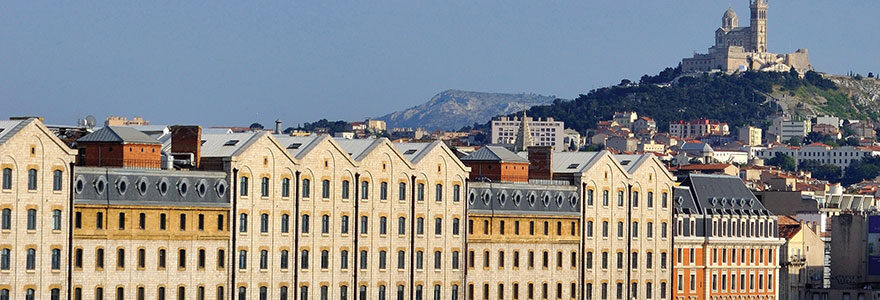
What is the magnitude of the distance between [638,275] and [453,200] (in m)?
17.6

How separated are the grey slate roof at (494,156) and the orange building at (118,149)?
26.7 m

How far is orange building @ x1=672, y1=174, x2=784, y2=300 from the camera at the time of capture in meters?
154

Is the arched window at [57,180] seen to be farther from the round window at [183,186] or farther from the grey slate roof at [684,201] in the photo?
the grey slate roof at [684,201]

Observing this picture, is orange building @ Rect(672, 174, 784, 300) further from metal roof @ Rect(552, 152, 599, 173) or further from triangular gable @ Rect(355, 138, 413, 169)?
triangular gable @ Rect(355, 138, 413, 169)

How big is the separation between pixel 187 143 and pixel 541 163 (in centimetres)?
2797

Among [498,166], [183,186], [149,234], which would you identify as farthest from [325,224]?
[498,166]

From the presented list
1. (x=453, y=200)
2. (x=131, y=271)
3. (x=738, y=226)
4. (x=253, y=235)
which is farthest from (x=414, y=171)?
(x=738, y=226)

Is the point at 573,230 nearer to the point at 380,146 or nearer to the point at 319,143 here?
the point at 380,146

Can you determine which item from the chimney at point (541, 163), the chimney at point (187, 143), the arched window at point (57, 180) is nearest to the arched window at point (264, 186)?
the chimney at point (187, 143)

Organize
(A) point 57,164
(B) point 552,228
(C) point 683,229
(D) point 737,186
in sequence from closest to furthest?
(A) point 57,164, (B) point 552,228, (C) point 683,229, (D) point 737,186

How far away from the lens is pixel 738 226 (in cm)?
15988

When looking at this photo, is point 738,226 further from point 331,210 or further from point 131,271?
point 131,271

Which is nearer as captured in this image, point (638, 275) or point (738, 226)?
point (638, 275)

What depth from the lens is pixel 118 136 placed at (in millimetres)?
119625
